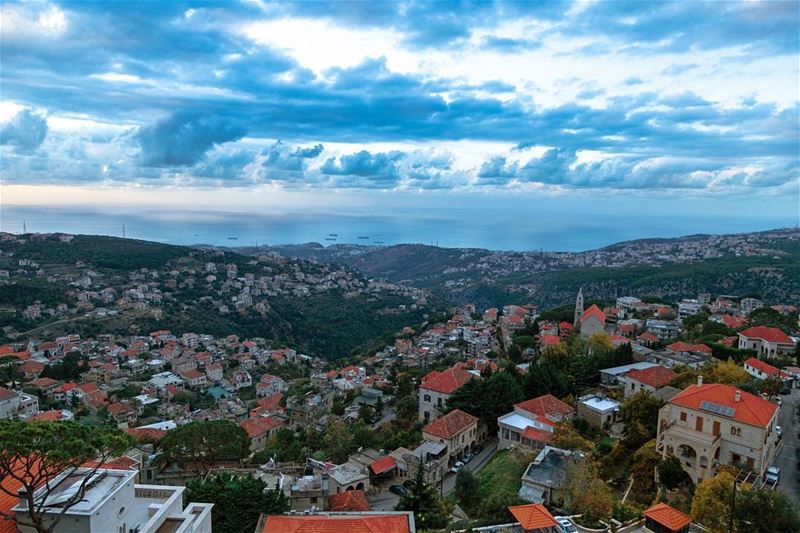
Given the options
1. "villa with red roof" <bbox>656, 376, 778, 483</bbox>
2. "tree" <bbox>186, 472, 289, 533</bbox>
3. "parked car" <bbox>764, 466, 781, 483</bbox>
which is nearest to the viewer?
"tree" <bbox>186, 472, 289, 533</bbox>

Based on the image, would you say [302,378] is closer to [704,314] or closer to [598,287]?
[704,314]

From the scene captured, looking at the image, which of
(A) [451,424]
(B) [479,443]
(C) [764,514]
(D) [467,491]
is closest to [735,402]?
(C) [764,514]

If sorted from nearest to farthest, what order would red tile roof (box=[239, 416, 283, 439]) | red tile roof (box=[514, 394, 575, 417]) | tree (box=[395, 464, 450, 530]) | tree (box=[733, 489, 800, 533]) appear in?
tree (box=[733, 489, 800, 533])
tree (box=[395, 464, 450, 530])
red tile roof (box=[514, 394, 575, 417])
red tile roof (box=[239, 416, 283, 439])

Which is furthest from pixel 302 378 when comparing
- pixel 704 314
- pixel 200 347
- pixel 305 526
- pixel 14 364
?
pixel 305 526

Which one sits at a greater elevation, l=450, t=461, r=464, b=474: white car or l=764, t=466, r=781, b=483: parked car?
l=764, t=466, r=781, b=483: parked car

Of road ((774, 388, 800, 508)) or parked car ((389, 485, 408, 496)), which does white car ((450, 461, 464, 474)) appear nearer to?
parked car ((389, 485, 408, 496))

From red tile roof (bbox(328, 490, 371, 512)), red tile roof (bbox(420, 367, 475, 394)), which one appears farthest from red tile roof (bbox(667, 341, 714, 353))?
red tile roof (bbox(328, 490, 371, 512))
